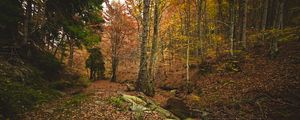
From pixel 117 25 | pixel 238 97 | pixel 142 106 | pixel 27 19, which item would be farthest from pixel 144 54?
pixel 117 25

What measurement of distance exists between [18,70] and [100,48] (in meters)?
15.0

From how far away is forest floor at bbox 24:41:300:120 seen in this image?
8.91m

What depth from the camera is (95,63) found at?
78.6 feet

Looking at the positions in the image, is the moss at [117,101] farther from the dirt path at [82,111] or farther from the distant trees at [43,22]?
the distant trees at [43,22]

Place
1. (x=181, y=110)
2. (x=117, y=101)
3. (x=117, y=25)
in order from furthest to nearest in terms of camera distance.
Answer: (x=117, y=25)
(x=181, y=110)
(x=117, y=101)

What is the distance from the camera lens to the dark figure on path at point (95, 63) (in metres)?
24.0

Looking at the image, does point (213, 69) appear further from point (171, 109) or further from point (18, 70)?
point (18, 70)

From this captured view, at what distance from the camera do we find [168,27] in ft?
90.0

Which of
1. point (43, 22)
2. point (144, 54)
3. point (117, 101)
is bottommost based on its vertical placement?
point (117, 101)

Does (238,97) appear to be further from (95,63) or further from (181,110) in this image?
(95,63)

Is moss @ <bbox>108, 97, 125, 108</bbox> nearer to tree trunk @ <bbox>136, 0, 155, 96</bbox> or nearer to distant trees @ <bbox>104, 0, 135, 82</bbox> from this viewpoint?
tree trunk @ <bbox>136, 0, 155, 96</bbox>

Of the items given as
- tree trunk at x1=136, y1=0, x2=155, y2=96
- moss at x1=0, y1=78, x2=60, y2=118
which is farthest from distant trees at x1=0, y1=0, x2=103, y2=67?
tree trunk at x1=136, y1=0, x2=155, y2=96

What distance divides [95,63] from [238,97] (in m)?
16.1

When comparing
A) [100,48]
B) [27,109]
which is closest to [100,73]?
[100,48]
